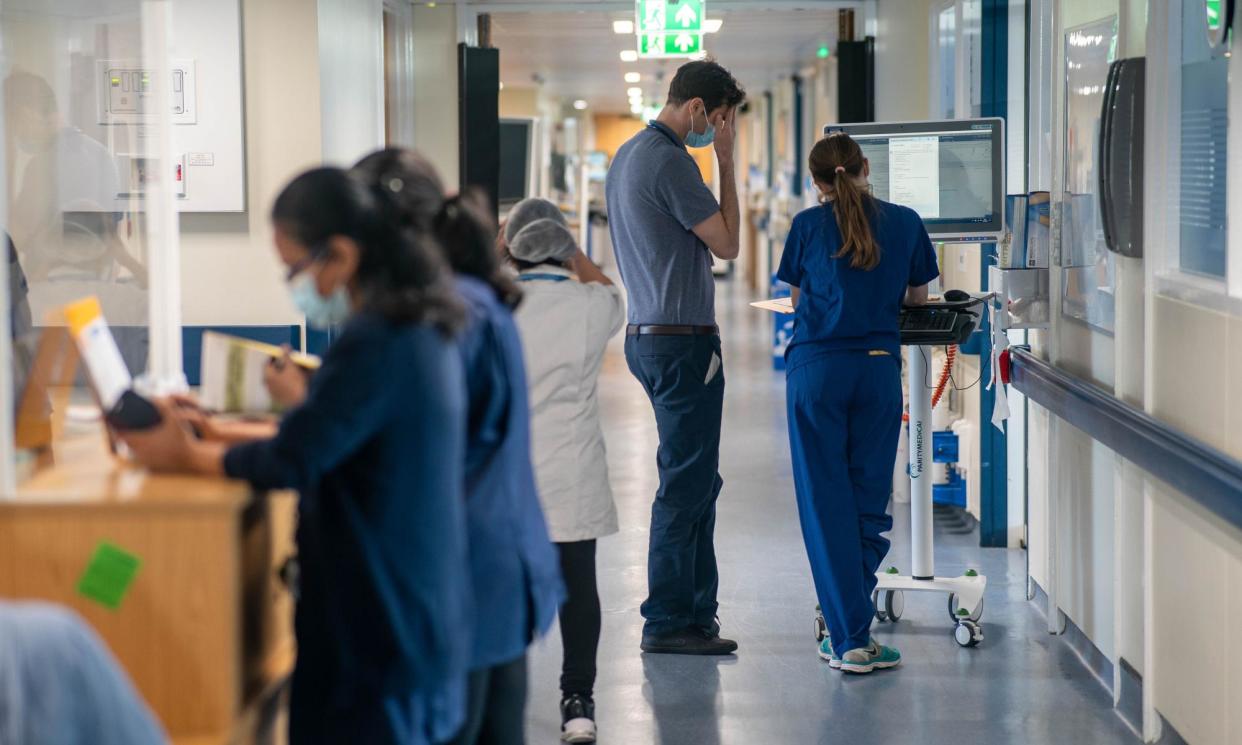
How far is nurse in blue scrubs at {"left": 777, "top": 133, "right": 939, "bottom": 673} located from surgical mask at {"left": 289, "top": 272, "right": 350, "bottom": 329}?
2285 mm

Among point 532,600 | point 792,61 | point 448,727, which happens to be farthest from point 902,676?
point 792,61

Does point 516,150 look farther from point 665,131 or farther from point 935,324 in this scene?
point 935,324

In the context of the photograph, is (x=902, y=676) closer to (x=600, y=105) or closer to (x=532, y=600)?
(x=532, y=600)

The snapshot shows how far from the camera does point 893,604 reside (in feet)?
15.8

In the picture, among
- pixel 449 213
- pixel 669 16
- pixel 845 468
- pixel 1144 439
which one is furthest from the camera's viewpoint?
pixel 669 16

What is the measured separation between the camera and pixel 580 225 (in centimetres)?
1256

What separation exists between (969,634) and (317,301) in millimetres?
3059

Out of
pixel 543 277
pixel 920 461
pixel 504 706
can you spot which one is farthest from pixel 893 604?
pixel 504 706

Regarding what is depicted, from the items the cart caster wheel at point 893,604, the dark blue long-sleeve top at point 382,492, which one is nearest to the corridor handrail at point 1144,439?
the cart caster wheel at point 893,604

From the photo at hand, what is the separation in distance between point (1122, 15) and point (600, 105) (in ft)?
83.4

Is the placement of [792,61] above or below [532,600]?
above

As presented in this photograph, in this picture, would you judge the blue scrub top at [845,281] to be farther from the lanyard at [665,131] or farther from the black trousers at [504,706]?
the black trousers at [504,706]

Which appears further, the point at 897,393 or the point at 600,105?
the point at 600,105

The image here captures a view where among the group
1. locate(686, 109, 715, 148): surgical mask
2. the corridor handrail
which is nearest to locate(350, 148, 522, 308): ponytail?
the corridor handrail
